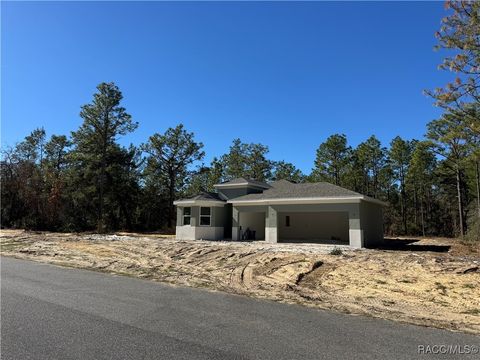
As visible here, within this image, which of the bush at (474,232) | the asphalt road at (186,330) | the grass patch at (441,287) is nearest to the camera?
the asphalt road at (186,330)

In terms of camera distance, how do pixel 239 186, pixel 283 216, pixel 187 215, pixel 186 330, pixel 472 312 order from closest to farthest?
pixel 186 330 → pixel 472 312 → pixel 187 215 → pixel 239 186 → pixel 283 216

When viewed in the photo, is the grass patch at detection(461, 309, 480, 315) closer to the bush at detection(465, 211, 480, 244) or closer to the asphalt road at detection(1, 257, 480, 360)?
the asphalt road at detection(1, 257, 480, 360)

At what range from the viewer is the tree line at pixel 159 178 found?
125 feet

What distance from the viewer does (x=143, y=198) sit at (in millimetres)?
44312

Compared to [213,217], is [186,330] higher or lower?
lower

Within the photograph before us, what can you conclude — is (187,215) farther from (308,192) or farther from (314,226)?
(314,226)

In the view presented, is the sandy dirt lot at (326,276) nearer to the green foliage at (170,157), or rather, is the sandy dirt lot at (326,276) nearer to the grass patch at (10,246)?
the grass patch at (10,246)

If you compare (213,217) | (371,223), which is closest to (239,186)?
(213,217)

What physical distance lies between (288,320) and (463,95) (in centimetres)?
1333

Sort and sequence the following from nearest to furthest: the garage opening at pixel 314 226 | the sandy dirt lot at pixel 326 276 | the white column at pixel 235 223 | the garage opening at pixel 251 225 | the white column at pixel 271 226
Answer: the sandy dirt lot at pixel 326 276
the white column at pixel 271 226
the white column at pixel 235 223
the garage opening at pixel 251 225
the garage opening at pixel 314 226

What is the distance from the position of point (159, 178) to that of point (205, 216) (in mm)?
19978

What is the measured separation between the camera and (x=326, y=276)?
11773 millimetres

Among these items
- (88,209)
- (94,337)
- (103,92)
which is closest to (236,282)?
(94,337)

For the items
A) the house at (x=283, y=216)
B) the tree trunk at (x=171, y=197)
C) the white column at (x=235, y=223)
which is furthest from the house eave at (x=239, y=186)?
the tree trunk at (x=171, y=197)
